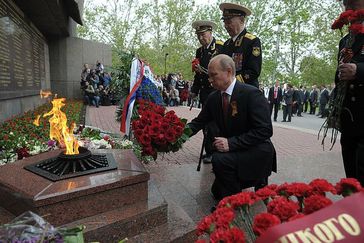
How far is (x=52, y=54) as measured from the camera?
57.0 feet

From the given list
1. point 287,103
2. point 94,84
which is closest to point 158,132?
point 94,84

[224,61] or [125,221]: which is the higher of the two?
[224,61]

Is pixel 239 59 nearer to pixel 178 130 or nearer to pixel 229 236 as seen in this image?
pixel 178 130

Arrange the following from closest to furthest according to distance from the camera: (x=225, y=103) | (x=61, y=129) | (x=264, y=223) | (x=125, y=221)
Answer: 1. (x=264, y=223)
2. (x=125, y=221)
3. (x=61, y=129)
4. (x=225, y=103)

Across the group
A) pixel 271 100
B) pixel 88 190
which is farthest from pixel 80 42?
pixel 88 190

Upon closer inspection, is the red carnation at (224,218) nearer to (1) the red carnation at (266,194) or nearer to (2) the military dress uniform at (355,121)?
(1) the red carnation at (266,194)

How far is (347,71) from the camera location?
2.46 m

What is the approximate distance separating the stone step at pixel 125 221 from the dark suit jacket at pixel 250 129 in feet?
3.00

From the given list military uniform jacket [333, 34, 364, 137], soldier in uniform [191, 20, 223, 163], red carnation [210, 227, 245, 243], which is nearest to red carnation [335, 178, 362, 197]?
red carnation [210, 227, 245, 243]

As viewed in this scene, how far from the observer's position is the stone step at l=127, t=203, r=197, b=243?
2.41 metres

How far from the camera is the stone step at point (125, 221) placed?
222 cm

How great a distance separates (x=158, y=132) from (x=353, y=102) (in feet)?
5.28

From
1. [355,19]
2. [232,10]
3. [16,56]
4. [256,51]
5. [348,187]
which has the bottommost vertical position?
[348,187]

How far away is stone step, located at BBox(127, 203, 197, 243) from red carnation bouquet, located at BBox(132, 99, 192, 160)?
27.9 inches
